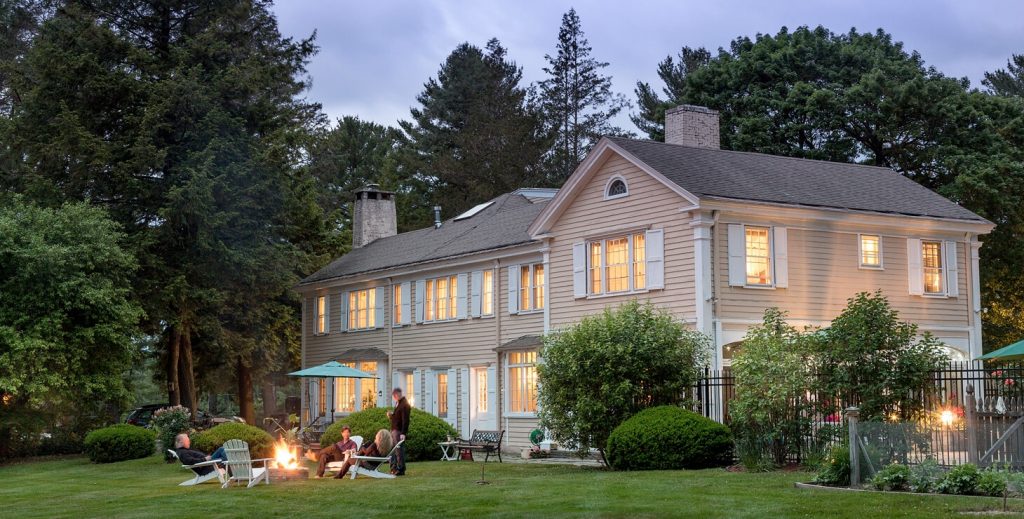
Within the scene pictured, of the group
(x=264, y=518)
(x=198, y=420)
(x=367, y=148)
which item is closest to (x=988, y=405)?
(x=264, y=518)

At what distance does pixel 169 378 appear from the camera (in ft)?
136

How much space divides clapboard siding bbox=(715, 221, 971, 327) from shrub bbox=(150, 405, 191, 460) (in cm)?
1343

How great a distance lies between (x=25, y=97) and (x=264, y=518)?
2668cm

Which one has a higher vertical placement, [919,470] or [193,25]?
[193,25]

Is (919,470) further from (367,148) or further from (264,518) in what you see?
(367,148)

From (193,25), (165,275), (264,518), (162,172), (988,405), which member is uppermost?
(193,25)

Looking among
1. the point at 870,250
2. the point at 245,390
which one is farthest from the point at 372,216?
the point at 870,250

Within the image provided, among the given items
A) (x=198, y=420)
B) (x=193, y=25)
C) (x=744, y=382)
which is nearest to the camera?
(x=744, y=382)

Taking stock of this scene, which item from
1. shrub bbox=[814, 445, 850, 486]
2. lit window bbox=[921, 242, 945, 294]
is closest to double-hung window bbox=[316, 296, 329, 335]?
lit window bbox=[921, 242, 945, 294]

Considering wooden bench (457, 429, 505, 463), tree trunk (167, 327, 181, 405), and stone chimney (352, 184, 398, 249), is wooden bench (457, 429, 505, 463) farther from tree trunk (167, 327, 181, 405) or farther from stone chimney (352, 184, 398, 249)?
stone chimney (352, 184, 398, 249)

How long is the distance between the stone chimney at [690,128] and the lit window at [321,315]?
16.1m

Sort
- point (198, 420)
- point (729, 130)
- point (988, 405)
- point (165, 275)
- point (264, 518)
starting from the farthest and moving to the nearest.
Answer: point (729, 130) < point (165, 275) < point (198, 420) < point (988, 405) < point (264, 518)

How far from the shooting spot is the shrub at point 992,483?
48.6 ft

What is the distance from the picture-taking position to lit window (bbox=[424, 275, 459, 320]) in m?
36.5
